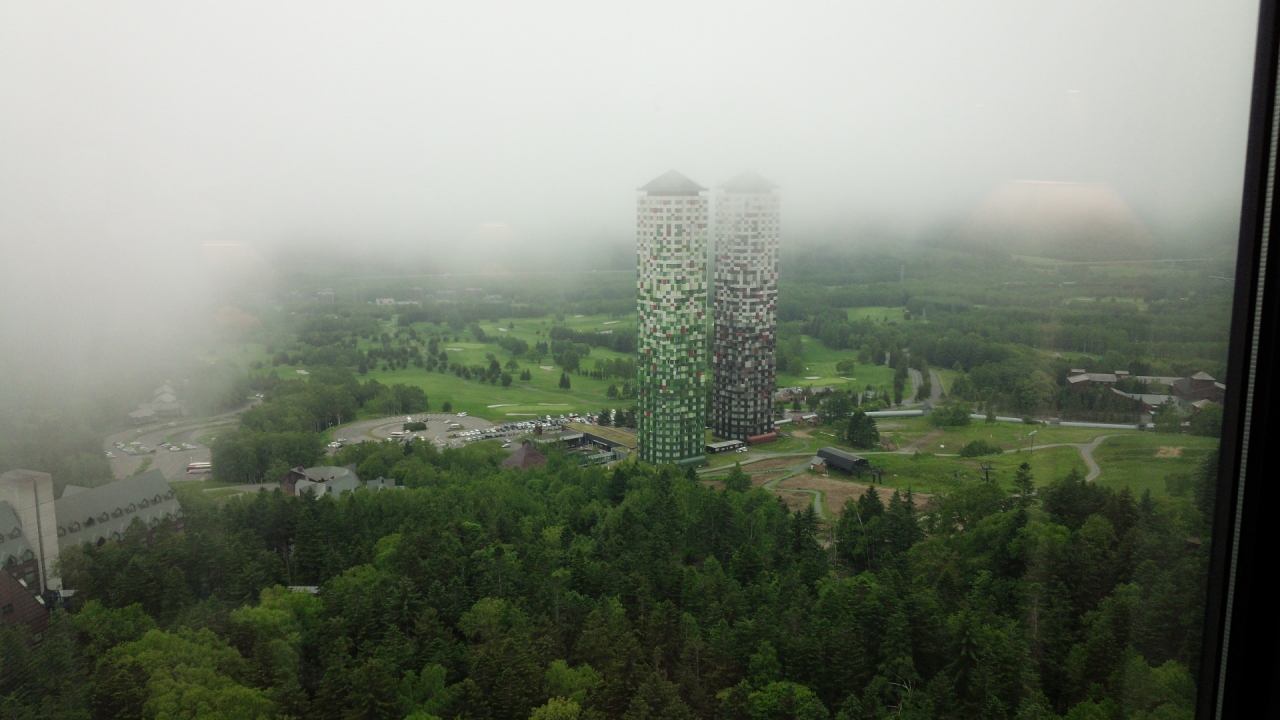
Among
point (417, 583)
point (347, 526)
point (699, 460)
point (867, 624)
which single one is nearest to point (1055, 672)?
point (867, 624)

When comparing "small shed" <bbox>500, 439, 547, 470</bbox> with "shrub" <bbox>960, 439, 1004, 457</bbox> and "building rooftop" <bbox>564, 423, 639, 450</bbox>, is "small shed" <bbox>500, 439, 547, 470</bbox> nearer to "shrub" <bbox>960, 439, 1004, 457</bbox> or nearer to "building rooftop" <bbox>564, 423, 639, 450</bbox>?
"building rooftop" <bbox>564, 423, 639, 450</bbox>

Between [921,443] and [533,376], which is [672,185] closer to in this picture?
[533,376]

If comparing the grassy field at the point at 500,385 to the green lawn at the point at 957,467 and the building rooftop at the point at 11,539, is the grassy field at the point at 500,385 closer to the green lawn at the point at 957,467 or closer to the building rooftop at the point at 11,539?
the building rooftop at the point at 11,539

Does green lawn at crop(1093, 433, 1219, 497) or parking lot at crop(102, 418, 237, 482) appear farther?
parking lot at crop(102, 418, 237, 482)

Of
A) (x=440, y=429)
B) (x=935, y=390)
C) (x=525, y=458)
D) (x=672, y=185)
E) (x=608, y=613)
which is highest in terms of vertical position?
(x=672, y=185)

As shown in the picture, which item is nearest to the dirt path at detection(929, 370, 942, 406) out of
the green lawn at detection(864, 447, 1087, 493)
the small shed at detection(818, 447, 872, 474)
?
the green lawn at detection(864, 447, 1087, 493)

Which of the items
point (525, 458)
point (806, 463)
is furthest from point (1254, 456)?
point (525, 458)
